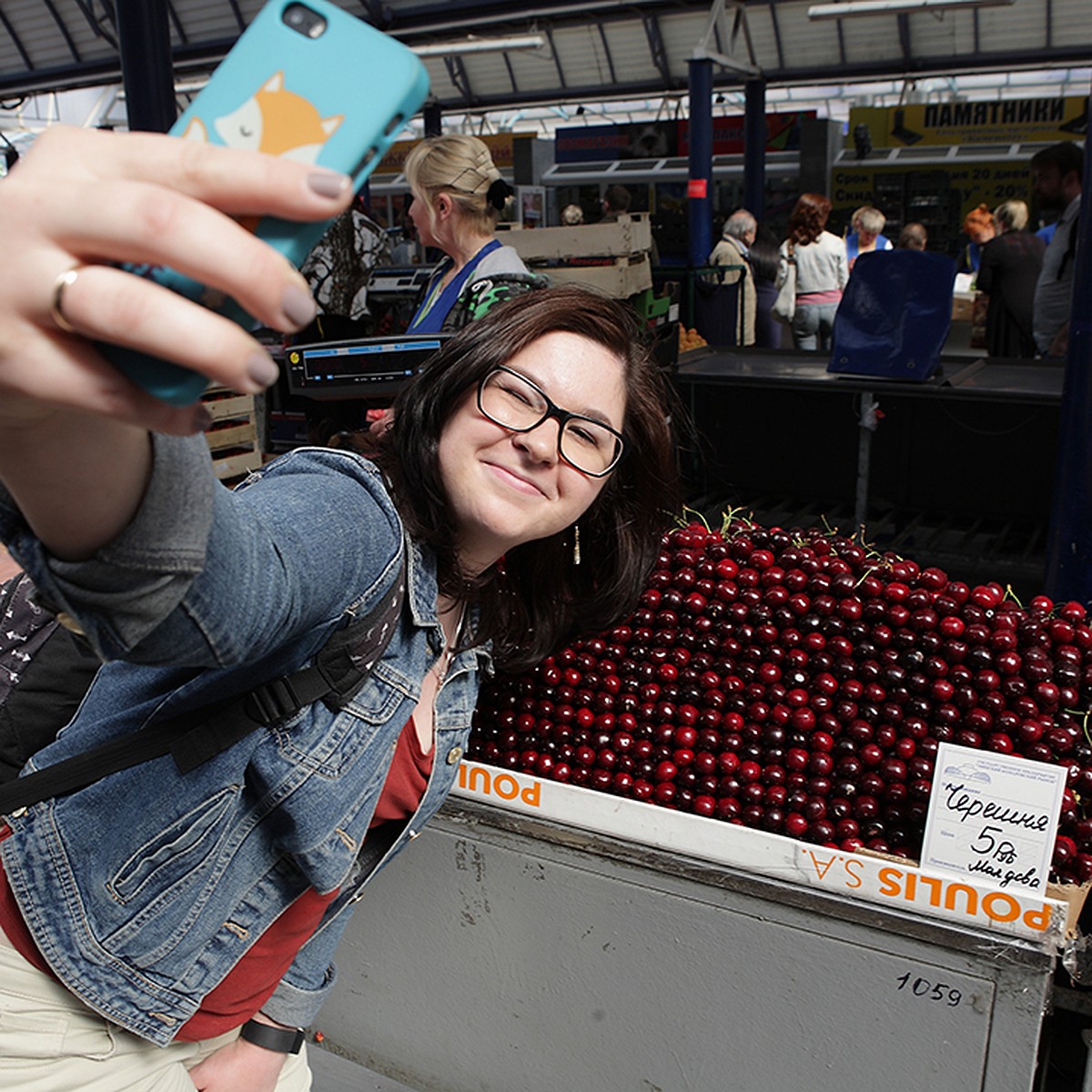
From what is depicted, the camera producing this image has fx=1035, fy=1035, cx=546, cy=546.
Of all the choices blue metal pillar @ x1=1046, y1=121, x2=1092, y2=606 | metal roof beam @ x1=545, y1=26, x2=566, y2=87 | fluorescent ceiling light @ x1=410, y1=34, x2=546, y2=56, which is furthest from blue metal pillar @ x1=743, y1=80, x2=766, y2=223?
blue metal pillar @ x1=1046, y1=121, x2=1092, y2=606

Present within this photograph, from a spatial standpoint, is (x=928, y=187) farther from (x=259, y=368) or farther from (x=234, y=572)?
(x=259, y=368)

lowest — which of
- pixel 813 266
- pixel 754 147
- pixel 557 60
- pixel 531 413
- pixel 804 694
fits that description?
pixel 754 147

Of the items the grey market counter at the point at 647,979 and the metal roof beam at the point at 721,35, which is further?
the metal roof beam at the point at 721,35

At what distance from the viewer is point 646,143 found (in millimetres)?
19078

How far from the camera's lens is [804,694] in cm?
184

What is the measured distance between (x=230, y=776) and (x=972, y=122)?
20001mm

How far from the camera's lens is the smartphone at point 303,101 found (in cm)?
52

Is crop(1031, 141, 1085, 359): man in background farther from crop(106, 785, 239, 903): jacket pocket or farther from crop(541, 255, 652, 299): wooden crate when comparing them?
crop(106, 785, 239, 903): jacket pocket

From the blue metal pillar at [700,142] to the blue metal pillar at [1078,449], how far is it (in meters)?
9.71

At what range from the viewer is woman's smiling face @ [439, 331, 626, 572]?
125cm

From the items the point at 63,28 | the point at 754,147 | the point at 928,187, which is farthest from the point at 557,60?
the point at 63,28

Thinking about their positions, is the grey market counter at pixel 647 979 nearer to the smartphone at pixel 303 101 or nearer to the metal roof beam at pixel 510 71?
the smartphone at pixel 303 101

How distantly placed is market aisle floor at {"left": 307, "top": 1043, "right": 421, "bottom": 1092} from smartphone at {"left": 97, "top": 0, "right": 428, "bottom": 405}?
2211 mm

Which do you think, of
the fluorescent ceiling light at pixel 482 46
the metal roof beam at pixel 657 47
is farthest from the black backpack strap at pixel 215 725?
the metal roof beam at pixel 657 47
